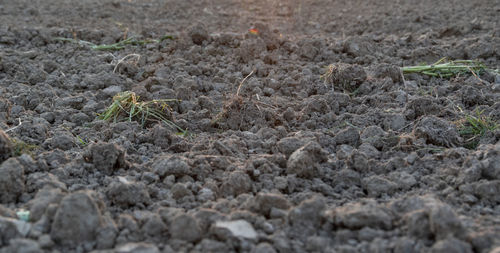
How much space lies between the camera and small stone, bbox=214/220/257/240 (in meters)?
1.77

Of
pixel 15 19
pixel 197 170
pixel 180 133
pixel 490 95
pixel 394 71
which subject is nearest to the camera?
pixel 197 170

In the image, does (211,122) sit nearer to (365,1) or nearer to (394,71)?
(394,71)

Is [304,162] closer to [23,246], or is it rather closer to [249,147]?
[249,147]

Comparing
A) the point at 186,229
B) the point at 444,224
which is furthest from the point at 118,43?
the point at 444,224

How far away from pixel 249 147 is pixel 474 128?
1.17 metres

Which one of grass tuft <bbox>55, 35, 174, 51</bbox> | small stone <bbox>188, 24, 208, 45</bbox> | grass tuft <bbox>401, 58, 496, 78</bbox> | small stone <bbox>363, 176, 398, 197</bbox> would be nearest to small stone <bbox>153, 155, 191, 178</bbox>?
small stone <bbox>363, 176, 398, 197</bbox>

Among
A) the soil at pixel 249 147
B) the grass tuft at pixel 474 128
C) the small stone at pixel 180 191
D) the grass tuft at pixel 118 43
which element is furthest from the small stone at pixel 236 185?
the grass tuft at pixel 118 43

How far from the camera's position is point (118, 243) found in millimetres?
1749

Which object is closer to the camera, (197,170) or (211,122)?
(197,170)

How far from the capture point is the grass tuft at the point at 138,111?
2.94m

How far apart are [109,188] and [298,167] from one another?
2.52 ft

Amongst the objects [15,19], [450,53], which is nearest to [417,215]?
[450,53]

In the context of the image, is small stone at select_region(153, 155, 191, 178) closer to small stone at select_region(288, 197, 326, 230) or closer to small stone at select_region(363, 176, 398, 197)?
small stone at select_region(288, 197, 326, 230)

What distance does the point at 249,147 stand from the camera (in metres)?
2.61
